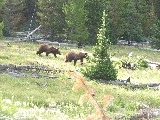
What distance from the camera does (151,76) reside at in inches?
1303

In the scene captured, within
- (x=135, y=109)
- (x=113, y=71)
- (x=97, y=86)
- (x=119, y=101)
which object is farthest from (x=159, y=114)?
(x=113, y=71)

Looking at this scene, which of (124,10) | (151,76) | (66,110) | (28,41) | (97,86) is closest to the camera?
(66,110)

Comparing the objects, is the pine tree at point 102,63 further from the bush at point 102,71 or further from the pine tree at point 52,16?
the pine tree at point 52,16

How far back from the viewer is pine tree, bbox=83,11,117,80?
27.0 meters

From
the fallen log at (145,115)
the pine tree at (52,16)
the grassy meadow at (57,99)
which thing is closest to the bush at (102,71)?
the grassy meadow at (57,99)

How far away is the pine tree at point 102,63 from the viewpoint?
2698cm

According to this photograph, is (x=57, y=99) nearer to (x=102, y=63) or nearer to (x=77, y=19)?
(x=102, y=63)

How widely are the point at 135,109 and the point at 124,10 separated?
163 ft

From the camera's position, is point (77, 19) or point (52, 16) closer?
point (77, 19)

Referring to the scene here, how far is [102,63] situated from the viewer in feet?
89.3

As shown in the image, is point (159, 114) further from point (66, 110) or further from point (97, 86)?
point (97, 86)

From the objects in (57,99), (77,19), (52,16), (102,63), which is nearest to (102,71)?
(102,63)

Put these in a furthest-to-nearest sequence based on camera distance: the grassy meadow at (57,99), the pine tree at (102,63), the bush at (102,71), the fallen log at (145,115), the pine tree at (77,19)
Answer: the pine tree at (77,19) < the bush at (102,71) < the pine tree at (102,63) < the fallen log at (145,115) < the grassy meadow at (57,99)

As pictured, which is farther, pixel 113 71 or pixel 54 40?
pixel 54 40
